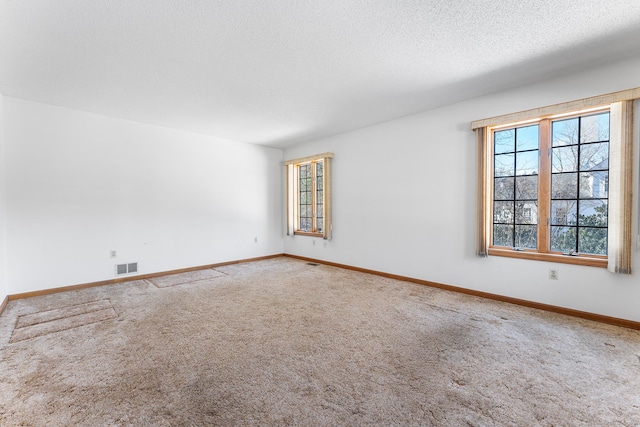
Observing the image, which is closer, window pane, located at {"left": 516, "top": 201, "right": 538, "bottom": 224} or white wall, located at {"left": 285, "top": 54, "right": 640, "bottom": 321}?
white wall, located at {"left": 285, "top": 54, "right": 640, "bottom": 321}

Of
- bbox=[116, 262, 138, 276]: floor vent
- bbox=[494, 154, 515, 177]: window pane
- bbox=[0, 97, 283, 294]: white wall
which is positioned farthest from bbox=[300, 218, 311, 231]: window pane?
bbox=[494, 154, 515, 177]: window pane

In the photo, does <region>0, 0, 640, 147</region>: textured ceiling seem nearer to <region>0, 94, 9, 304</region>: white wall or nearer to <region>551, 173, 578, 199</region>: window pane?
<region>0, 94, 9, 304</region>: white wall

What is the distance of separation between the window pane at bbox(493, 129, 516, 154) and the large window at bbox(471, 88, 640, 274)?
1 cm

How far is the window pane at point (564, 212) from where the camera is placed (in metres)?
3.16

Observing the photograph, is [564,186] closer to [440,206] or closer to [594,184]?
[594,184]

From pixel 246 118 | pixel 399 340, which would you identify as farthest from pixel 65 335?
pixel 246 118

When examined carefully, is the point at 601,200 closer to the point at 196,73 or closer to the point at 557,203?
the point at 557,203

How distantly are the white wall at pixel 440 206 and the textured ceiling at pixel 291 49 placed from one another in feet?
0.93

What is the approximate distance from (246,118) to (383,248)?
3105mm

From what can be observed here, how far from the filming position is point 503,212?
3.66 metres

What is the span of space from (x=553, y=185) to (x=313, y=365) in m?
3.31

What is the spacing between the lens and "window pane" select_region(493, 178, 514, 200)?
3.59 metres

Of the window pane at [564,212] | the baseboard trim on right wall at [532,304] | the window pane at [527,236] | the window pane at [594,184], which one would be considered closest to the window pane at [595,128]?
the window pane at [594,184]

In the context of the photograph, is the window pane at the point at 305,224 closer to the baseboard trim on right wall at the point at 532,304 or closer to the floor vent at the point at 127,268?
the baseboard trim on right wall at the point at 532,304
